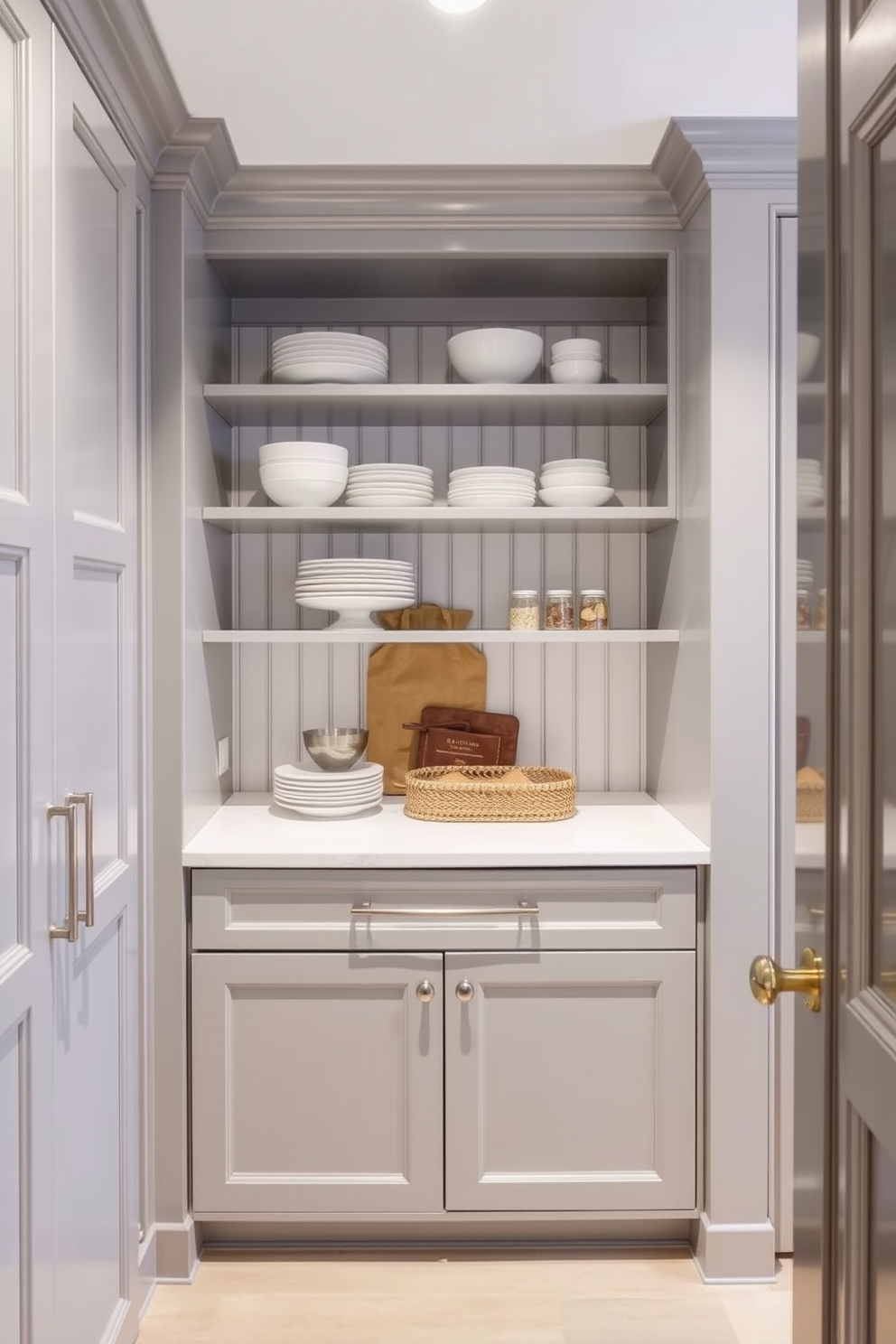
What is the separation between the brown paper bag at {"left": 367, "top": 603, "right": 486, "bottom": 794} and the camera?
278 centimetres

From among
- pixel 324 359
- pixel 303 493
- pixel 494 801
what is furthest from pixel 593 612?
pixel 324 359

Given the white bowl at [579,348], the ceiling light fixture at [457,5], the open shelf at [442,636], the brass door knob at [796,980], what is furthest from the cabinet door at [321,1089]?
the ceiling light fixture at [457,5]

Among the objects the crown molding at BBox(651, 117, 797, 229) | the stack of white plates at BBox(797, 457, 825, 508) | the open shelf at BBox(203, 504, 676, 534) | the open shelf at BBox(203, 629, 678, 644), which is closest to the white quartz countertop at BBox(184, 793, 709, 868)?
the open shelf at BBox(203, 629, 678, 644)

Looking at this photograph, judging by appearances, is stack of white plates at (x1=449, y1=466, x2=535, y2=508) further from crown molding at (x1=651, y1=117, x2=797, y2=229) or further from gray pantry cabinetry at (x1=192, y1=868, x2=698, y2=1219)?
gray pantry cabinetry at (x1=192, y1=868, x2=698, y2=1219)

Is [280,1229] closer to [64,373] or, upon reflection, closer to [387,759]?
[387,759]

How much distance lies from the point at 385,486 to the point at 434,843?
84 cm

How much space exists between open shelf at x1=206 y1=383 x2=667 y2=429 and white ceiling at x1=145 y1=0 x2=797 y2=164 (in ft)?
1.59

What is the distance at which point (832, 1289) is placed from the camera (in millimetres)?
938

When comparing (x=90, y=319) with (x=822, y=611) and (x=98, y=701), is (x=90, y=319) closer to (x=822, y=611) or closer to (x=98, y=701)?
(x=98, y=701)

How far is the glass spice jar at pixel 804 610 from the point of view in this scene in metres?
1.01

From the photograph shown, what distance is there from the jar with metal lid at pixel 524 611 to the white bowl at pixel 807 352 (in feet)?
4.96

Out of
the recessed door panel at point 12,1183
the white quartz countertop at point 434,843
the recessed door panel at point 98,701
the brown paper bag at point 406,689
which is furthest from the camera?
the brown paper bag at point 406,689

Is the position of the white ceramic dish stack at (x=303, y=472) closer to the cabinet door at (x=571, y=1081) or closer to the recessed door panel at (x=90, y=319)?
the recessed door panel at (x=90, y=319)

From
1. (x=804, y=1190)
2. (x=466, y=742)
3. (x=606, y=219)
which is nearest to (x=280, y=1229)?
(x=466, y=742)
